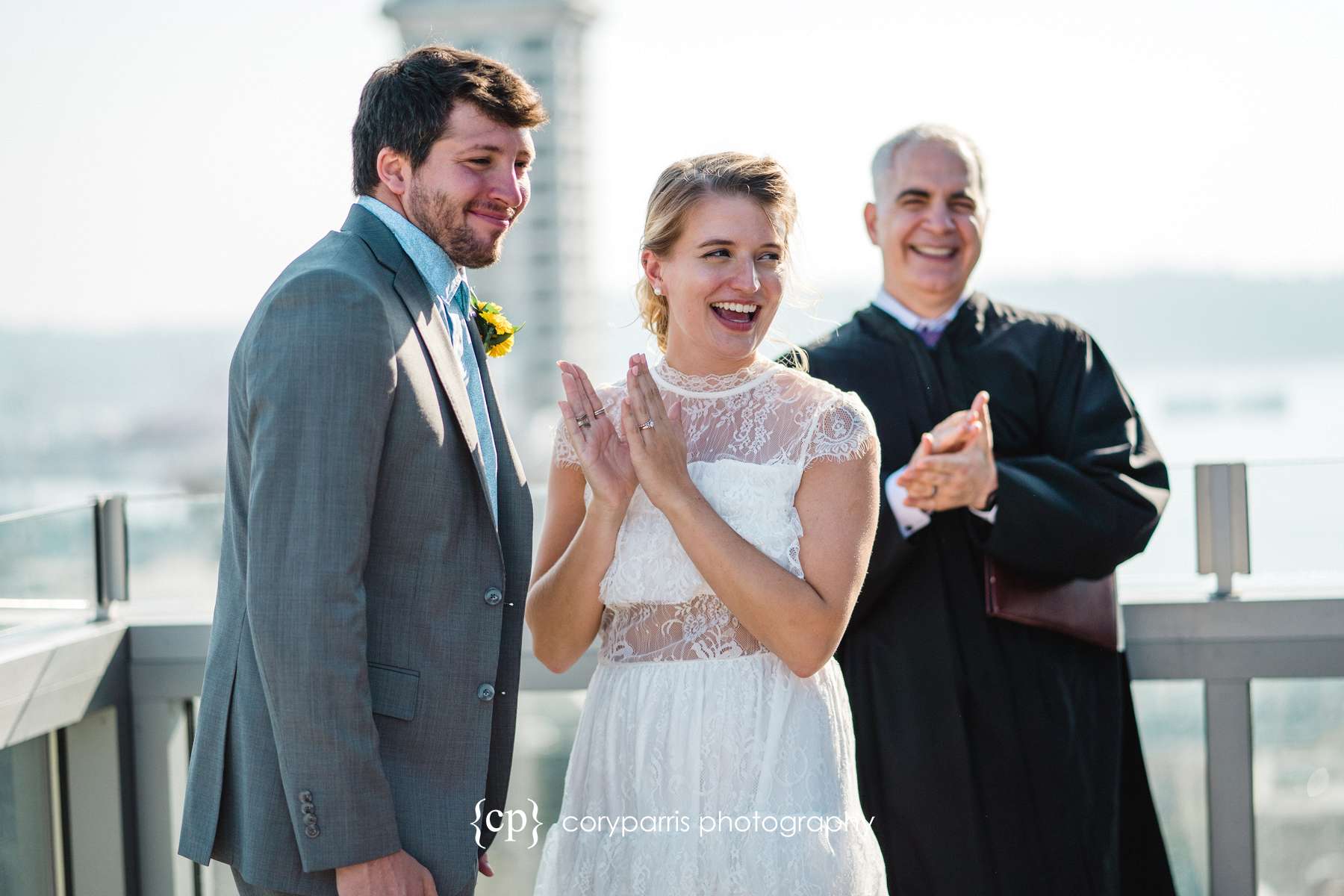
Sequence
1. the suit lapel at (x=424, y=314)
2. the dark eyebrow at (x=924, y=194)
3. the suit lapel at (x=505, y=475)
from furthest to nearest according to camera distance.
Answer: the dark eyebrow at (x=924, y=194)
the suit lapel at (x=505, y=475)
the suit lapel at (x=424, y=314)

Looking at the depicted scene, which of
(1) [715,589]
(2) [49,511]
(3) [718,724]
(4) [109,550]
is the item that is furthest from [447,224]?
(4) [109,550]

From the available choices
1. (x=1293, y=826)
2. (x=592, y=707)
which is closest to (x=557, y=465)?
(x=592, y=707)

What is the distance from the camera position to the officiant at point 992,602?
108 inches

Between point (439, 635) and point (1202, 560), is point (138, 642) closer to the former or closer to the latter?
point (439, 635)

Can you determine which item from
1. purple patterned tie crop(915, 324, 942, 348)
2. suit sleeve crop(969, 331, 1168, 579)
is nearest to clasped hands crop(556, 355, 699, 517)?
suit sleeve crop(969, 331, 1168, 579)

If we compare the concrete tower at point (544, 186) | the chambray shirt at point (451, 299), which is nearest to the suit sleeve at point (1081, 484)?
the chambray shirt at point (451, 299)

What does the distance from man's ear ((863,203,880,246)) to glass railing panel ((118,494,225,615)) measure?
6.16 ft

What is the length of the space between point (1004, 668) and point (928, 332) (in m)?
0.78

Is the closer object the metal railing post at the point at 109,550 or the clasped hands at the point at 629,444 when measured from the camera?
the clasped hands at the point at 629,444

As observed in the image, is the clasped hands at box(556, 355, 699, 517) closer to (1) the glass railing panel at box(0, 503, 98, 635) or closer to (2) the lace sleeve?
(2) the lace sleeve

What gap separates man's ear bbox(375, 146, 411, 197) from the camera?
1998 mm

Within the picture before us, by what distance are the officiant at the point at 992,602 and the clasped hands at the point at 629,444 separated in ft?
2.38

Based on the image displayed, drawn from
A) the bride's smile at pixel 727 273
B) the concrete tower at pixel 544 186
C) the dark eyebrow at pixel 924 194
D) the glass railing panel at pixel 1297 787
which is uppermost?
the concrete tower at pixel 544 186

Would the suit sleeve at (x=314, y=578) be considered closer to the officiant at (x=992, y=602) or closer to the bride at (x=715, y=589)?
the bride at (x=715, y=589)
